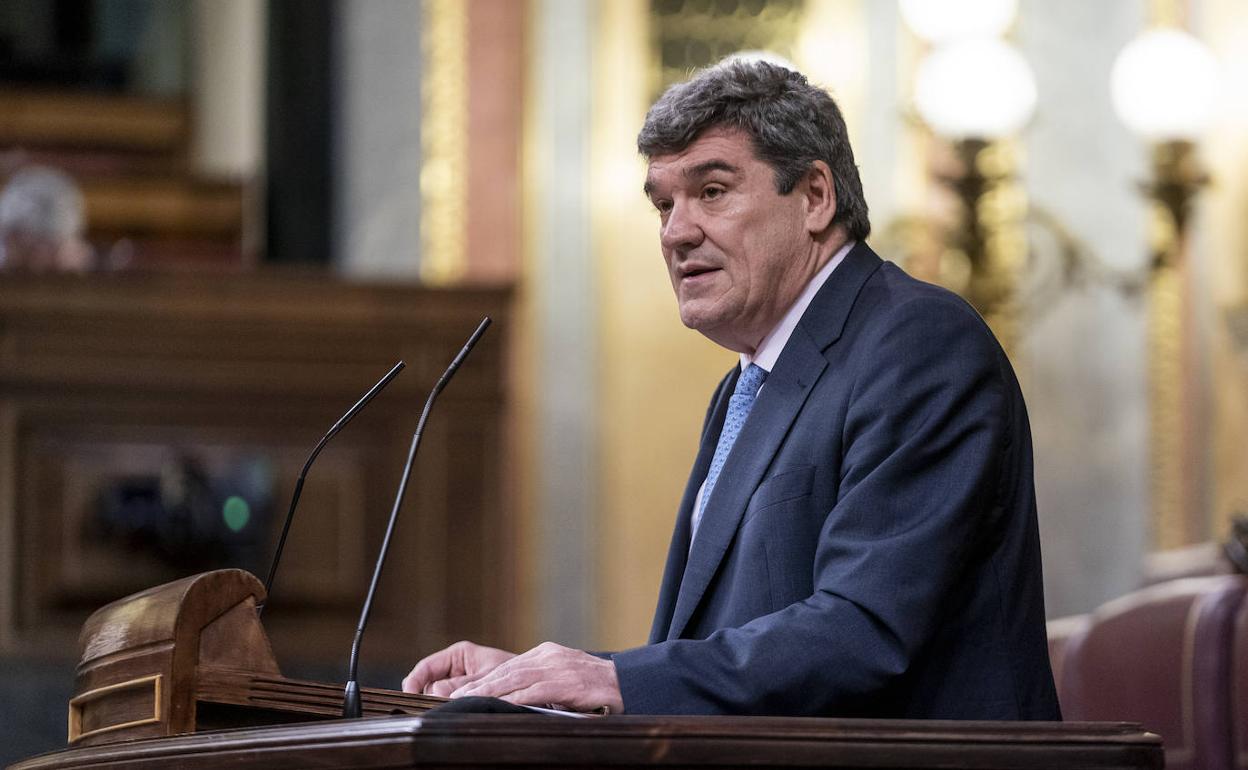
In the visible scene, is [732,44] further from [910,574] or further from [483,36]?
[910,574]

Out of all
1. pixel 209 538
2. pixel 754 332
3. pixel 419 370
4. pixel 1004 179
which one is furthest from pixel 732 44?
pixel 754 332

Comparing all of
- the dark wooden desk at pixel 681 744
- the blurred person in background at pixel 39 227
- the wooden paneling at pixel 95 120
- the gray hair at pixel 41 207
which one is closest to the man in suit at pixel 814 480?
the dark wooden desk at pixel 681 744

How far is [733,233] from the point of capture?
2.32 meters

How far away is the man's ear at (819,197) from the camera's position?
232 centimetres

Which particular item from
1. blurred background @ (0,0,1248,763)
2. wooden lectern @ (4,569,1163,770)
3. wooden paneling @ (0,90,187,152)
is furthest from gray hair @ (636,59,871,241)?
wooden paneling @ (0,90,187,152)

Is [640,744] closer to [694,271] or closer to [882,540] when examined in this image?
[882,540]

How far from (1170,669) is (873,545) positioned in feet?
5.75

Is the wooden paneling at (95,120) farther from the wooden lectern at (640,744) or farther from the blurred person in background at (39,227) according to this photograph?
the wooden lectern at (640,744)

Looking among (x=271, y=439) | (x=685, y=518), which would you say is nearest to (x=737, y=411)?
(x=685, y=518)

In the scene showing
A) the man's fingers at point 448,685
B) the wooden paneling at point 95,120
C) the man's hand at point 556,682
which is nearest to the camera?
the man's hand at point 556,682

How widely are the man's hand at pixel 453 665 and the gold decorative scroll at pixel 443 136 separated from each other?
13.2ft

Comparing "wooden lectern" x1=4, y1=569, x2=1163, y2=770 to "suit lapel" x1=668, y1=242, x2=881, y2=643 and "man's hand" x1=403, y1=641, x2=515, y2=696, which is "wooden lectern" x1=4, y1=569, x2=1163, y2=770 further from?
"suit lapel" x1=668, y1=242, x2=881, y2=643

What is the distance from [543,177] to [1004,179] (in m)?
1.42

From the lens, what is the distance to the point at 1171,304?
5980 millimetres
